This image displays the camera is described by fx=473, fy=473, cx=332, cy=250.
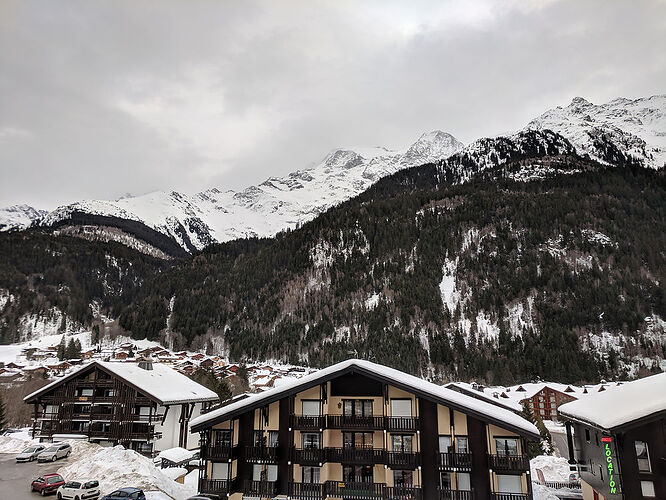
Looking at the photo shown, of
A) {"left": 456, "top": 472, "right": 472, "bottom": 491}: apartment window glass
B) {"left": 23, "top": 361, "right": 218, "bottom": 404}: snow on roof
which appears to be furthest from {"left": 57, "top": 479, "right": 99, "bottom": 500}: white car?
{"left": 456, "top": 472, "right": 472, "bottom": 491}: apartment window glass

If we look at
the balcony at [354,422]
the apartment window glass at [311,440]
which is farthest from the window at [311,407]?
the apartment window glass at [311,440]

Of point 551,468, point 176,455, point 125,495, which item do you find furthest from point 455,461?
point 176,455

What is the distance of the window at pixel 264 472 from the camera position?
105ft

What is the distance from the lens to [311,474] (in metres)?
31.6

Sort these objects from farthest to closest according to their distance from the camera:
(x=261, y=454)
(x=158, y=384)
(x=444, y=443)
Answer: (x=158, y=384) → (x=261, y=454) → (x=444, y=443)

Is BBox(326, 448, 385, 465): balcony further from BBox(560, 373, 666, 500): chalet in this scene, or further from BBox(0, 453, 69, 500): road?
BBox(0, 453, 69, 500): road

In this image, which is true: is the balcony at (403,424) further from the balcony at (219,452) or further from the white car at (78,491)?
the white car at (78,491)

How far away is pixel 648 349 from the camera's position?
536 feet

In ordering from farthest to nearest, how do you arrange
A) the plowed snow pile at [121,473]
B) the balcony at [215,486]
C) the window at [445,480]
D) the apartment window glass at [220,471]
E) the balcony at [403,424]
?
1. the plowed snow pile at [121,473]
2. the apartment window glass at [220,471]
3. the balcony at [215,486]
4. the balcony at [403,424]
5. the window at [445,480]

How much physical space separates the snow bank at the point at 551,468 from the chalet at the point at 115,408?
1621 inches

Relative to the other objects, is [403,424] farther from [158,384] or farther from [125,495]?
[158,384]

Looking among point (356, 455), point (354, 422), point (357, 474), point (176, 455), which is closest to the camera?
point (356, 455)

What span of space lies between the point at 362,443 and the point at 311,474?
3.95 m

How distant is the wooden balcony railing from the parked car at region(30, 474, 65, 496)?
17.9 m
